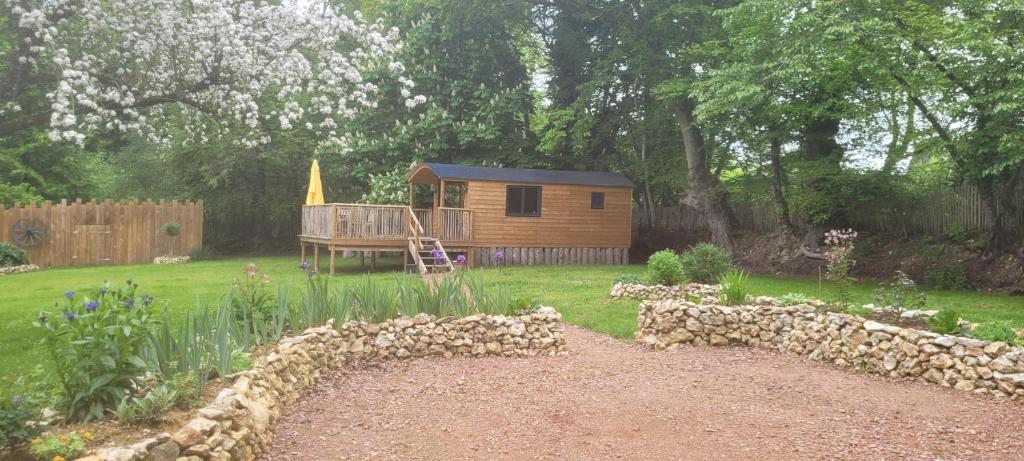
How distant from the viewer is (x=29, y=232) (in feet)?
55.8

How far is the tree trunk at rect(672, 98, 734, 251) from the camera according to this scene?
61.8 feet

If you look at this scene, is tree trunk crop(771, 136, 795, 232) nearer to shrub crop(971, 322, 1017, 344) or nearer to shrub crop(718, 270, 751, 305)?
shrub crop(718, 270, 751, 305)

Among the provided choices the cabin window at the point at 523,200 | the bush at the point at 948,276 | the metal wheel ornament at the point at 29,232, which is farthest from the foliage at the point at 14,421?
the metal wheel ornament at the point at 29,232

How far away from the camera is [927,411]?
5.43 m

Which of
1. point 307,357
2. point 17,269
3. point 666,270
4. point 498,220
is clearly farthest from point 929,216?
point 17,269

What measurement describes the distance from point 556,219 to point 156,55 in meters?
12.2

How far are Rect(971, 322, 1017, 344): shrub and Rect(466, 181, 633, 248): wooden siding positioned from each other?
1306cm

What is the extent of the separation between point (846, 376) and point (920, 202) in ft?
35.6

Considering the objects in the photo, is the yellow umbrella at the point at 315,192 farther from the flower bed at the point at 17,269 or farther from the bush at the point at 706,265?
the bush at the point at 706,265

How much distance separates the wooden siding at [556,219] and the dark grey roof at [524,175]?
156mm

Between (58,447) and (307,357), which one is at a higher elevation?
(58,447)

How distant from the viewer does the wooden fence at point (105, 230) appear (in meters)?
17.3

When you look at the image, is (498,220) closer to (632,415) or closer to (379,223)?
(379,223)

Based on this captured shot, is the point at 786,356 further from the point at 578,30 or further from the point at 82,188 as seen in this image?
the point at 82,188
